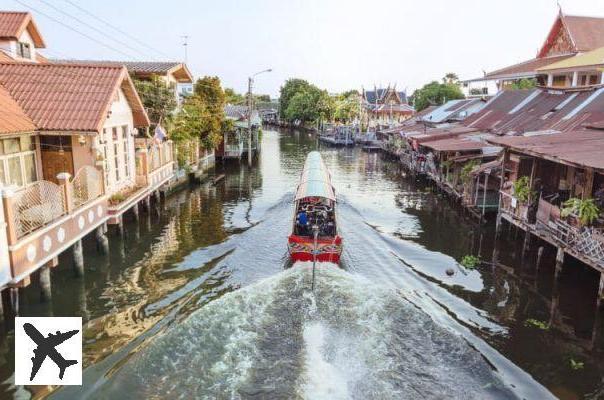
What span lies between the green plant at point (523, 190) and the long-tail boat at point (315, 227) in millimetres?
7173

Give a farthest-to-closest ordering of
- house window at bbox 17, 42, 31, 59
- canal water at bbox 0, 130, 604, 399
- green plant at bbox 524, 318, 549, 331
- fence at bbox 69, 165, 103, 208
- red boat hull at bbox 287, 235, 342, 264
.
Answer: house window at bbox 17, 42, 31, 59 < red boat hull at bbox 287, 235, 342, 264 < fence at bbox 69, 165, 103, 208 < green plant at bbox 524, 318, 549, 331 < canal water at bbox 0, 130, 604, 399

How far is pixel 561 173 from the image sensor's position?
20172 millimetres

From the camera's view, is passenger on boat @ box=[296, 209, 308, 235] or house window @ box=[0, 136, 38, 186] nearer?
house window @ box=[0, 136, 38, 186]

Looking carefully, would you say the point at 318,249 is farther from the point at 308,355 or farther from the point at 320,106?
the point at 320,106

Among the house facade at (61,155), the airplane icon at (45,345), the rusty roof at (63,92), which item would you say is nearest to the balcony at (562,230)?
the airplane icon at (45,345)

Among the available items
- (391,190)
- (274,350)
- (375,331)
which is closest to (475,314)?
(375,331)

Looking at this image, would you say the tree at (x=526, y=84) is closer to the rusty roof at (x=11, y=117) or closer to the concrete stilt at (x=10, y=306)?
the rusty roof at (x=11, y=117)

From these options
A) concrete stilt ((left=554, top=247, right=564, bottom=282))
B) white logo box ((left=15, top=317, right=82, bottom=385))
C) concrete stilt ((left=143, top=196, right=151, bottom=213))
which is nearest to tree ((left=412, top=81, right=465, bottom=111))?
concrete stilt ((left=143, top=196, right=151, bottom=213))

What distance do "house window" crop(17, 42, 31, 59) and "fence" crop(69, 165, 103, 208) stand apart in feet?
32.8

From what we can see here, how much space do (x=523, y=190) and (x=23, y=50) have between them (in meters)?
23.0

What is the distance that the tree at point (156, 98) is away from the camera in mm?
27500

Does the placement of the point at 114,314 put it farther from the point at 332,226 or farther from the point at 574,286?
the point at 574,286

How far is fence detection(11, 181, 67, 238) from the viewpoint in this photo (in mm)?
11824

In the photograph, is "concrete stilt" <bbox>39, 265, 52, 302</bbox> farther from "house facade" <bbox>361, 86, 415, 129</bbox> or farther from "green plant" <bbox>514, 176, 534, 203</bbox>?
"house facade" <bbox>361, 86, 415, 129</bbox>
